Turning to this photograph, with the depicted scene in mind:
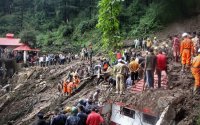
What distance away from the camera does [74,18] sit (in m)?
70.9

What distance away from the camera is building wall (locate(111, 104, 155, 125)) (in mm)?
17000

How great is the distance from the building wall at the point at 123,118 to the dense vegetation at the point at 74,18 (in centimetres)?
1227

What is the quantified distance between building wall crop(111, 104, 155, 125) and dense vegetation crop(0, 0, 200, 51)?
12274 mm

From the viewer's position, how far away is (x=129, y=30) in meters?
54.6

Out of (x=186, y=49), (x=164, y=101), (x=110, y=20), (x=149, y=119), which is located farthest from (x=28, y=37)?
(x=164, y=101)

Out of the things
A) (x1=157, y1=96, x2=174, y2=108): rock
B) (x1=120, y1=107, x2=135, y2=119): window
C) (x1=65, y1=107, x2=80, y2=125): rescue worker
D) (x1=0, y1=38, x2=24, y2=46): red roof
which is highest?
(x1=0, y1=38, x2=24, y2=46): red roof

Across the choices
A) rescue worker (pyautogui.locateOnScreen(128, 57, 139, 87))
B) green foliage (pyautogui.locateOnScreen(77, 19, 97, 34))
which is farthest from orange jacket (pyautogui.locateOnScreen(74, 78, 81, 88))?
green foliage (pyautogui.locateOnScreen(77, 19, 97, 34))

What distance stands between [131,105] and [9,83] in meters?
26.3

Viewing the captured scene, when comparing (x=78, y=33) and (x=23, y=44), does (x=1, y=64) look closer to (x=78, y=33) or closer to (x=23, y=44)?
(x=23, y=44)

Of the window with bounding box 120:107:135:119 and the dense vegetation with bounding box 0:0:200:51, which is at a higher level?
the dense vegetation with bounding box 0:0:200:51

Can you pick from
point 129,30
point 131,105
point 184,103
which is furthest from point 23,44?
point 184,103

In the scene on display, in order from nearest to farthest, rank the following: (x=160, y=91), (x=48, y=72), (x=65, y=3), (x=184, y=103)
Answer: (x=184, y=103) → (x=160, y=91) → (x=48, y=72) → (x=65, y=3)

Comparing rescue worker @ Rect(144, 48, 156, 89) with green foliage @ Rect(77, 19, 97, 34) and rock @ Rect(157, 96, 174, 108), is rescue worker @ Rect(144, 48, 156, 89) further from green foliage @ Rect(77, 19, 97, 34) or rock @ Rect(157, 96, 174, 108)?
green foliage @ Rect(77, 19, 97, 34)

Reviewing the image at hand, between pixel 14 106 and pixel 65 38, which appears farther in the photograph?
pixel 65 38
